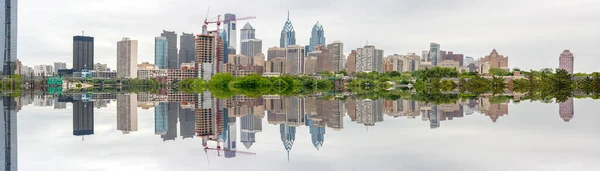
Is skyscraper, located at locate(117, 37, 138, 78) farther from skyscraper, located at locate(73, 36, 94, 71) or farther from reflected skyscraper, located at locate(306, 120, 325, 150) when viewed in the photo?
reflected skyscraper, located at locate(306, 120, 325, 150)

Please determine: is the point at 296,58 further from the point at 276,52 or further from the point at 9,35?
the point at 9,35

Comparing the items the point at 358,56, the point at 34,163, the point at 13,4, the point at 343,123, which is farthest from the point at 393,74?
the point at 34,163

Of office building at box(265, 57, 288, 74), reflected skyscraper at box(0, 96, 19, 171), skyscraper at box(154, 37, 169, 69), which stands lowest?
reflected skyscraper at box(0, 96, 19, 171)

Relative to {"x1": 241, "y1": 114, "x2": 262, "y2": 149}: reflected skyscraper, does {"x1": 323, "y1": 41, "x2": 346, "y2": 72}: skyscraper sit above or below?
above

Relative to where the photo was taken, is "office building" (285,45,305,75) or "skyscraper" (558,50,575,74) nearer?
"skyscraper" (558,50,575,74)

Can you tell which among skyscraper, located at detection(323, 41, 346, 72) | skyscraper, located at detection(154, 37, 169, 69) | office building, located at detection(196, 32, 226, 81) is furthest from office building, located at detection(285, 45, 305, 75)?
skyscraper, located at detection(154, 37, 169, 69)

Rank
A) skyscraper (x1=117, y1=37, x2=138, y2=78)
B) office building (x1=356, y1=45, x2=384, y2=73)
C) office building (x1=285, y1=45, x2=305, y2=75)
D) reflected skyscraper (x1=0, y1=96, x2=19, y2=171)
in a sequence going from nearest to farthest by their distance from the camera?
reflected skyscraper (x1=0, y1=96, x2=19, y2=171)
office building (x1=356, y1=45, x2=384, y2=73)
skyscraper (x1=117, y1=37, x2=138, y2=78)
office building (x1=285, y1=45, x2=305, y2=75)

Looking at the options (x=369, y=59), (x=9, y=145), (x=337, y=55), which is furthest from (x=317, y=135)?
(x=337, y=55)
